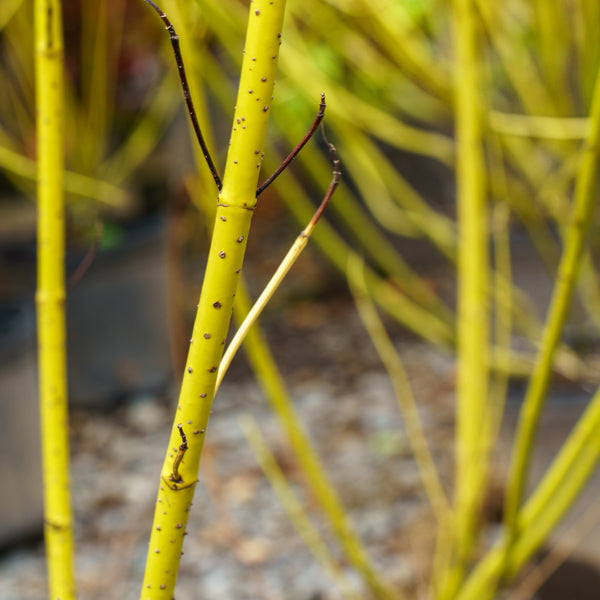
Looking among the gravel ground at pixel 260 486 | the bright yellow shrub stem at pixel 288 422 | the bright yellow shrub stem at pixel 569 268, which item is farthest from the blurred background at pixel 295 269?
the bright yellow shrub stem at pixel 569 268

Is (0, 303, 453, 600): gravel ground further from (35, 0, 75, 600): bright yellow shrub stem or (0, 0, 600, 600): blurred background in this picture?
(35, 0, 75, 600): bright yellow shrub stem

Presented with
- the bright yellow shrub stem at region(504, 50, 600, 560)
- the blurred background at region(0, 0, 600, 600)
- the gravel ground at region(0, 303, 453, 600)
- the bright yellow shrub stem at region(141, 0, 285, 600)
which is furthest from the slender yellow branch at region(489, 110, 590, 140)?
the gravel ground at region(0, 303, 453, 600)

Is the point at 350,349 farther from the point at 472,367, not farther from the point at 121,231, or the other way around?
the point at 472,367

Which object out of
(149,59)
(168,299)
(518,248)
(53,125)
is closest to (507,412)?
(518,248)

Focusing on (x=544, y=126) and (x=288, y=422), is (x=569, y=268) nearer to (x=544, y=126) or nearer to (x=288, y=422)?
(x=288, y=422)

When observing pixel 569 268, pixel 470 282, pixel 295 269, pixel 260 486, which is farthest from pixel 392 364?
pixel 295 269

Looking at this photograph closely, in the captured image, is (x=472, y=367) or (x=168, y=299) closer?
(x=472, y=367)
